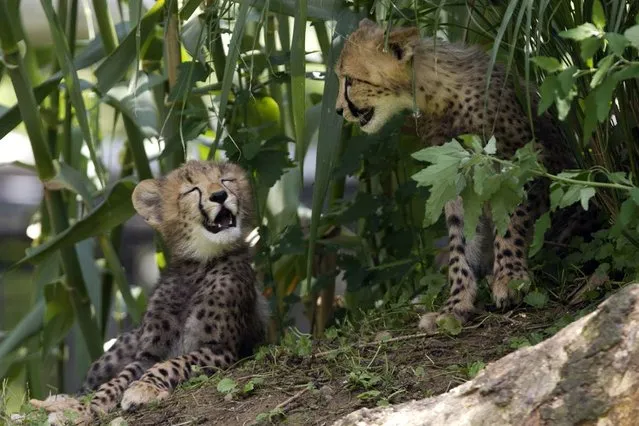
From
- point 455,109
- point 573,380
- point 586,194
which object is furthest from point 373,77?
point 573,380

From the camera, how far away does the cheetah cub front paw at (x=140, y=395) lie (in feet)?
10.6

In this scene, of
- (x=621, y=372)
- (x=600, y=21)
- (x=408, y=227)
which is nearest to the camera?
(x=621, y=372)

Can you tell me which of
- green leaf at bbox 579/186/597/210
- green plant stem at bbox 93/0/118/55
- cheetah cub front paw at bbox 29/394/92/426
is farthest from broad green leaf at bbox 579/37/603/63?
green plant stem at bbox 93/0/118/55

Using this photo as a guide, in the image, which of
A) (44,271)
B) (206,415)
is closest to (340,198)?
(44,271)

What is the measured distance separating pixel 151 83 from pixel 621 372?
2.58m

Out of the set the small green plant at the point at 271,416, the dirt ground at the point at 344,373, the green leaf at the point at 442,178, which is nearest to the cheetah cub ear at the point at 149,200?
the dirt ground at the point at 344,373

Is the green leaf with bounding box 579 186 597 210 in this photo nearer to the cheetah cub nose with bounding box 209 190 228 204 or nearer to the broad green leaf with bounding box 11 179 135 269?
the cheetah cub nose with bounding box 209 190 228 204

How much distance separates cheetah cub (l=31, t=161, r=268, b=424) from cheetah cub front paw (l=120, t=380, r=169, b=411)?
14 centimetres

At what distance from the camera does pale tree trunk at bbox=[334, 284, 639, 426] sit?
6.51ft

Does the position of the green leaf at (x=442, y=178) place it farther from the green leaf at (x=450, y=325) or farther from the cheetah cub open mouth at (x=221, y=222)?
the cheetah cub open mouth at (x=221, y=222)

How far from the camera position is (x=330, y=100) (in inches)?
132

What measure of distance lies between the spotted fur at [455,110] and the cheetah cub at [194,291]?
0.50m

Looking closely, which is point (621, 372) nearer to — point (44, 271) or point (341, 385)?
point (341, 385)

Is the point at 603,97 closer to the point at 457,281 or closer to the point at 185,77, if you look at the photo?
the point at 457,281
